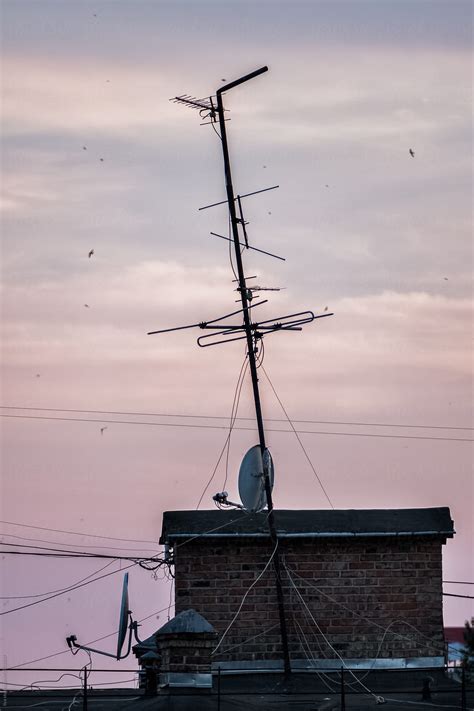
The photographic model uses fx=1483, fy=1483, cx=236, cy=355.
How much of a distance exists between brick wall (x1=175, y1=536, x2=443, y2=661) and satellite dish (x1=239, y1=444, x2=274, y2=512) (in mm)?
1904

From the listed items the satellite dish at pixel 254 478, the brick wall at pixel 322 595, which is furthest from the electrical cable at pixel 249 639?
the satellite dish at pixel 254 478

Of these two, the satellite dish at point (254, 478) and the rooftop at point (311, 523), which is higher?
the satellite dish at point (254, 478)

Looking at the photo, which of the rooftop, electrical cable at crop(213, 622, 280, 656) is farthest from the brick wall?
the rooftop

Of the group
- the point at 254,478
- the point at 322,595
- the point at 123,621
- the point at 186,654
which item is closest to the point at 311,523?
the point at 322,595

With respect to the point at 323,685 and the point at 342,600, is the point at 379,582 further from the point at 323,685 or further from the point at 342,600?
the point at 323,685

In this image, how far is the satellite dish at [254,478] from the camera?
27750 millimetres

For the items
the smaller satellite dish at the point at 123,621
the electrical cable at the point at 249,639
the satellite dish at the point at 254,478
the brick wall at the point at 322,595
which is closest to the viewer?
the smaller satellite dish at the point at 123,621

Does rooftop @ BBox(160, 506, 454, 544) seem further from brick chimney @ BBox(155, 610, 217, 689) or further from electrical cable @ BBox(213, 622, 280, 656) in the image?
brick chimney @ BBox(155, 610, 217, 689)

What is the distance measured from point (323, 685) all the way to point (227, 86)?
1120 cm

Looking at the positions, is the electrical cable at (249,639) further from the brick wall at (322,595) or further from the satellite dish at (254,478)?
the satellite dish at (254,478)

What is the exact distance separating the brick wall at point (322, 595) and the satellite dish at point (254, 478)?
1904 mm

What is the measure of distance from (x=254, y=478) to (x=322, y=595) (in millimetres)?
3391

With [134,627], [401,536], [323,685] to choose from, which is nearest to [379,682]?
[323,685]

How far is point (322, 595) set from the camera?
29.6 meters
